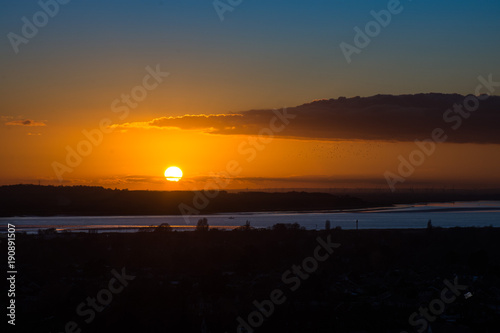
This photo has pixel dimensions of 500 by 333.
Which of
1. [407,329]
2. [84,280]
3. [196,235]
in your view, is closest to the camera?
[407,329]

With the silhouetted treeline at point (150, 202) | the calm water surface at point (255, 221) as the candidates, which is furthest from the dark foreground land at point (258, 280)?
the silhouetted treeline at point (150, 202)

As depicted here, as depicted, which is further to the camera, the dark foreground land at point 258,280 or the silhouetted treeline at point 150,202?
the silhouetted treeline at point 150,202

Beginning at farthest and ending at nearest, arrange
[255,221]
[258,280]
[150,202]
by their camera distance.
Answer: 1. [150,202]
2. [255,221]
3. [258,280]

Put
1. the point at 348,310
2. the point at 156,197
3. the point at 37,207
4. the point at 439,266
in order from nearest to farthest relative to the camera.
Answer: the point at 348,310 < the point at 439,266 < the point at 37,207 < the point at 156,197

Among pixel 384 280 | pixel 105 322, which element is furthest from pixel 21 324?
pixel 384 280

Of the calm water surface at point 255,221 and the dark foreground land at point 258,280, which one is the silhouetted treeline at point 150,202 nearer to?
the calm water surface at point 255,221

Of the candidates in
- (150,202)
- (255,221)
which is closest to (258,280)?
(255,221)

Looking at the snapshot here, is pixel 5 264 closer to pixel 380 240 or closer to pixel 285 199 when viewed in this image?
pixel 380 240

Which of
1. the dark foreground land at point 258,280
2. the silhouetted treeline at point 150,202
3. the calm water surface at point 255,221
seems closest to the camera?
the dark foreground land at point 258,280

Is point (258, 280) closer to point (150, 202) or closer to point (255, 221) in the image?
point (255, 221)
